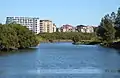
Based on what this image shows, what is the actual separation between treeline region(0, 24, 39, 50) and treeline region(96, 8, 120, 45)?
98.3ft

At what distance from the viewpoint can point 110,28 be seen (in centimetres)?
13462

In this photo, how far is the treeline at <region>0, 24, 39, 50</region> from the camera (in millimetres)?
95875

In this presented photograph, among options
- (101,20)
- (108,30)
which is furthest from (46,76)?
(101,20)

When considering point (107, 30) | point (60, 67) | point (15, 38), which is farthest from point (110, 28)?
point (60, 67)

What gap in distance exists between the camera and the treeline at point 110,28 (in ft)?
435

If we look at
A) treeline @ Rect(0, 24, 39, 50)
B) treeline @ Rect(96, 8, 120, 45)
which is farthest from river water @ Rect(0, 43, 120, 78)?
treeline @ Rect(96, 8, 120, 45)

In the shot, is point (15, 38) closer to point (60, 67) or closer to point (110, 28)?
point (110, 28)

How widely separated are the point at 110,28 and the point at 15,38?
44.6m

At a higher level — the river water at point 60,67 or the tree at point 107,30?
the tree at point 107,30

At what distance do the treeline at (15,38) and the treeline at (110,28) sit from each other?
29.9m

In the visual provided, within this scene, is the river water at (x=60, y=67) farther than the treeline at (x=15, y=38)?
No

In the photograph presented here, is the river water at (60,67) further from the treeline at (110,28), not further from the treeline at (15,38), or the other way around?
the treeline at (110,28)

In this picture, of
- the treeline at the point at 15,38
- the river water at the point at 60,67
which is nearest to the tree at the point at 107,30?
the treeline at the point at 15,38

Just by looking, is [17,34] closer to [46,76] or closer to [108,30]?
[108,30]
